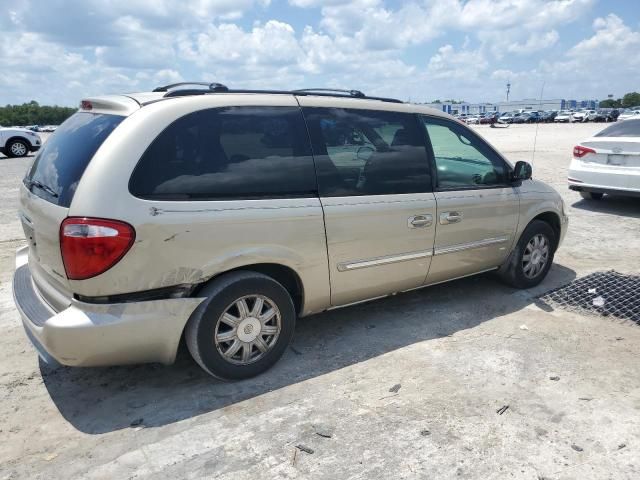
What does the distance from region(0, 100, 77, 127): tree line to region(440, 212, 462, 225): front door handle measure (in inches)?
3771

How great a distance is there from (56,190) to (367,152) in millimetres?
2137

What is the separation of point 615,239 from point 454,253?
152 inches

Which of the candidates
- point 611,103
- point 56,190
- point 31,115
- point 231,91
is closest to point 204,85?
point 231,91

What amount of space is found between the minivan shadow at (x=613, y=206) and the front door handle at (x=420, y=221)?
5.96 meters

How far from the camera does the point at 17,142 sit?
19.9 meters

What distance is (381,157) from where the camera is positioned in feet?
13.2

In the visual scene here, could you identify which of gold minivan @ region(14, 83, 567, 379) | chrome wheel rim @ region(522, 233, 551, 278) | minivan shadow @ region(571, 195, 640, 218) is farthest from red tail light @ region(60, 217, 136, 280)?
minivan shadow @ region(571, 195, 640, 218)

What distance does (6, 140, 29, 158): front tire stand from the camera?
1981 cm

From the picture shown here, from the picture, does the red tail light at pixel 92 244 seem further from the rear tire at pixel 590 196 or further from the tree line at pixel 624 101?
the tree line at pixel 624 101

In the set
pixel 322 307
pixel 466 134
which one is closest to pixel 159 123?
pixel 322 307

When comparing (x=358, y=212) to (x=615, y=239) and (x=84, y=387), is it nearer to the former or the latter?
(x=84, y=387)

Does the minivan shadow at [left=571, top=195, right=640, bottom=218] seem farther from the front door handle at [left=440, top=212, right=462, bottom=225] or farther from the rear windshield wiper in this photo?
the rear windshield wiper

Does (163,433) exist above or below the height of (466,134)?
below

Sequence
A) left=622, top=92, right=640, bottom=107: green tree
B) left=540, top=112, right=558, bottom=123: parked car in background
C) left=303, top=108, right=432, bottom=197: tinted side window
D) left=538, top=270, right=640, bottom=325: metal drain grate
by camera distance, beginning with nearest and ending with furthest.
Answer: left=303, top=108, right=432, bottom=197: tinted side window
left=538, top=270, right=640, bottom=325: metal drain grate
left=540, top=112, right=558, bottom=123: parked car in background
left=622, top=92, right=640, bottom=107: green tree
